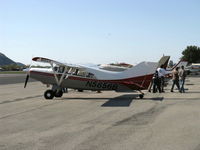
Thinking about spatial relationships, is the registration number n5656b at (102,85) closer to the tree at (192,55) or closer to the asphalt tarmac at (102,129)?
the asphalt tarmac at (102,129)

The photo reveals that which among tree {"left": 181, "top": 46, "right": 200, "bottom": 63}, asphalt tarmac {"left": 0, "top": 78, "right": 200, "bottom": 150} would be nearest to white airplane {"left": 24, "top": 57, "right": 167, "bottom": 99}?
asphalt tarmac {"left": 0, "top": 78, "right": 200, "bottom": 150}

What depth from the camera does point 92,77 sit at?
592 inches

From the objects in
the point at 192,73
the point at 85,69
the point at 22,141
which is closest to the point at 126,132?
the point at 22,141

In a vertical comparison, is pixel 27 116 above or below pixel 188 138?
below

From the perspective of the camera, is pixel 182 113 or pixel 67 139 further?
pixel 182 113

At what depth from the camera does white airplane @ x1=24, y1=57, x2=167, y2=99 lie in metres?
14.5

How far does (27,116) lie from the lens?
31.8 ft

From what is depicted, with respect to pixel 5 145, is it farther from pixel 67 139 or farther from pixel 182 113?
pixel 182 113

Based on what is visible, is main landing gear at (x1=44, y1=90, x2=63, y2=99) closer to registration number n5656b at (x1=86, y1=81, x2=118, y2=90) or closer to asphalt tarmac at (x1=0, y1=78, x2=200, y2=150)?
registration number n5656b at (x1=86, y1=81, x2=118, y2=90)

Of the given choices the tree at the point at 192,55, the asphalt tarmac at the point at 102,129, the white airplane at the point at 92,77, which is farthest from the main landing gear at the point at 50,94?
the tree at the point at 192,55

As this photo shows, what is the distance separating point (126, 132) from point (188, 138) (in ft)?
4.73

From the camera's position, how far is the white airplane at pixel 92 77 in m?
14.5

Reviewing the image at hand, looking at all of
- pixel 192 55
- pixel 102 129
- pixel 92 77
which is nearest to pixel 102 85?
pixel 92 77

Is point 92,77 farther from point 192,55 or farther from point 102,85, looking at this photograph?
point 192,55
